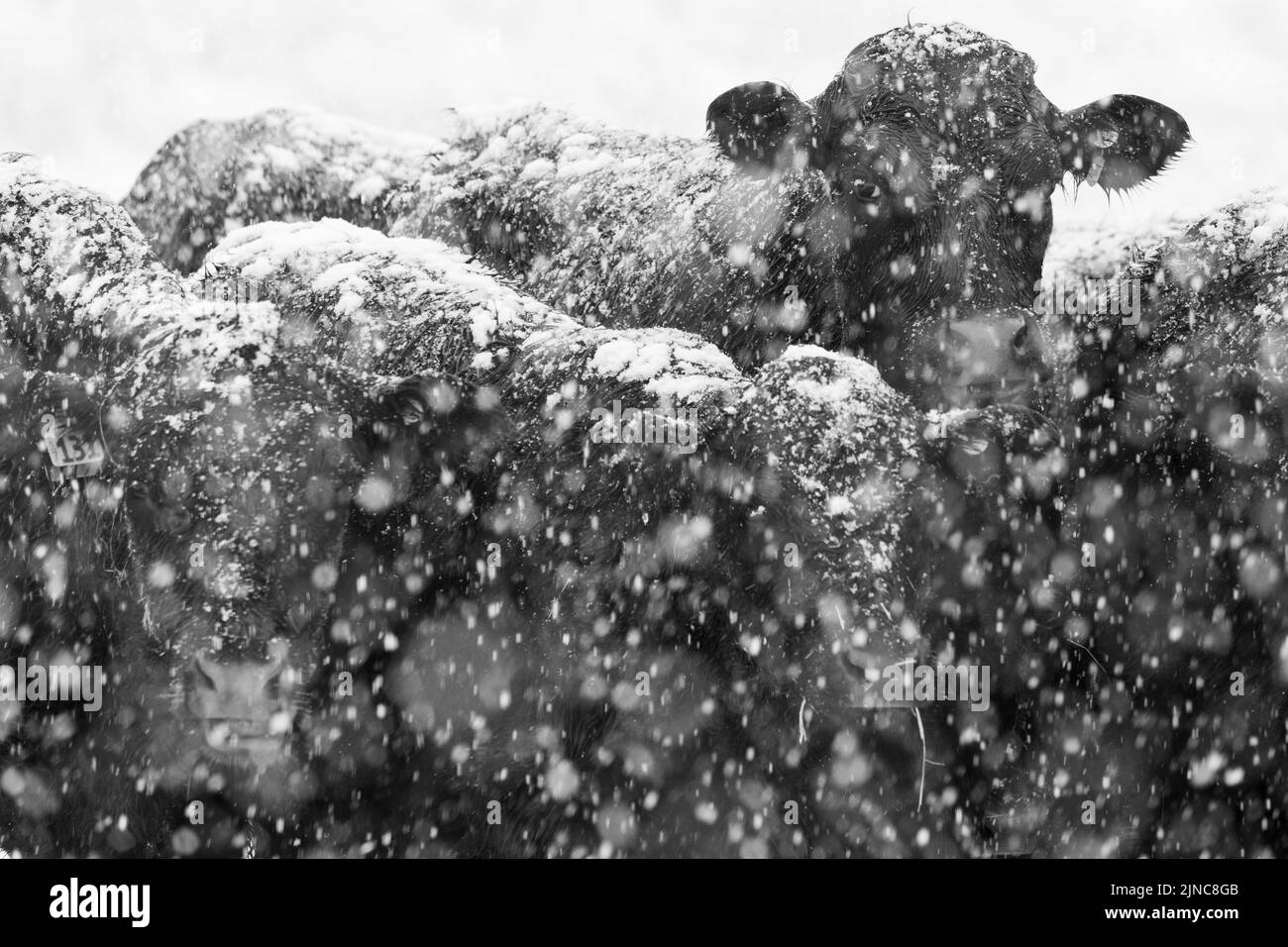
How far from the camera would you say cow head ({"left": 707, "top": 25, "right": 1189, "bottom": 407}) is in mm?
7008

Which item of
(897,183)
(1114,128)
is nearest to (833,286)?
(897,183)

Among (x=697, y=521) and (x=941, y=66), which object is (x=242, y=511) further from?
(x=941, y=66)

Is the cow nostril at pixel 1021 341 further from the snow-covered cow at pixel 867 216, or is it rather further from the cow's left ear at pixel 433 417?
the cow's left ear at pixel 433 417

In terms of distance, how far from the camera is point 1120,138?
26.5ft

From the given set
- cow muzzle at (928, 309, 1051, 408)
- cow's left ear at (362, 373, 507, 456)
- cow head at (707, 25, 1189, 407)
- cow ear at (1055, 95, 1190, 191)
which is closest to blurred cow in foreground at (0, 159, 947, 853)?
cow's left ear at (362, 373, 507, 456)

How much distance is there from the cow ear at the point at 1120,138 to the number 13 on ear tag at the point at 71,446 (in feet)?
15.3

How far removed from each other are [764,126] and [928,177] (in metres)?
0.95

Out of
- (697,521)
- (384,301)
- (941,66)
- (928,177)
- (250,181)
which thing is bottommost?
(697,521)

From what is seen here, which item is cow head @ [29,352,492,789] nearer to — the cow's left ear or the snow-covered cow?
the cow's left ear

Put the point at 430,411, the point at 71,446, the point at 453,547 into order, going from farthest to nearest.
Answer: the point at 453,547
the point at 430,411
the point at 71,446

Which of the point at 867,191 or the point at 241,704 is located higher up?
the point at 867,191

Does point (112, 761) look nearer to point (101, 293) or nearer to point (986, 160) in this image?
point (101, 293)

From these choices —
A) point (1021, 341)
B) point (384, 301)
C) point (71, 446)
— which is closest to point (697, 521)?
point (1021, 341)
